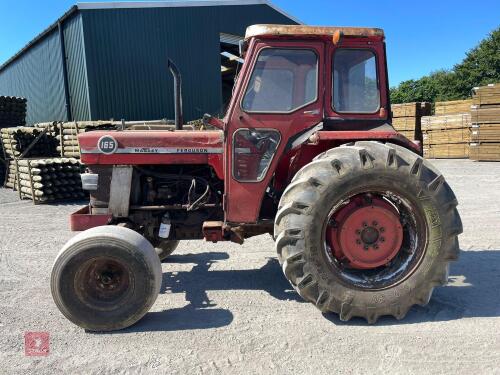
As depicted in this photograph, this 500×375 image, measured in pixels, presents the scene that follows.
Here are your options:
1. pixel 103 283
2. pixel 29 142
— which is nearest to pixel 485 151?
pixel 103 283

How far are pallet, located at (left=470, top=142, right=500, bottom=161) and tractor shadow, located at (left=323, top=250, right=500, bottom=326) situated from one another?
37.3 feet

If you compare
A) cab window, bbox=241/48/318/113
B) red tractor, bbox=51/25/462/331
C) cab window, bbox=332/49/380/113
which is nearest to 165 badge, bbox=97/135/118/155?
red tractor, bbox=51/25/462/331

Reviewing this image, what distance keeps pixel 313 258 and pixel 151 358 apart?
1.49 metres

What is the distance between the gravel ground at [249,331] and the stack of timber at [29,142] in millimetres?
7871

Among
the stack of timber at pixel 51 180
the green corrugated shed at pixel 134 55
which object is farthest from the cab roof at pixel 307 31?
the green corrugated shed at pixel 134 55

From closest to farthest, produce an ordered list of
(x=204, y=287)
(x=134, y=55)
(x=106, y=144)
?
(x=106, y=144), (x=204, y=287), (x=134, y=55)

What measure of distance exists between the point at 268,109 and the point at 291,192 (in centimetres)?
83

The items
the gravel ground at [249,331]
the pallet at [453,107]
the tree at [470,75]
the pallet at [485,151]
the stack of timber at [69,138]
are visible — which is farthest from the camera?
the tree at [470,75]

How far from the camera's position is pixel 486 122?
573 inches

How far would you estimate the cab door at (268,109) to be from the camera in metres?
3.72

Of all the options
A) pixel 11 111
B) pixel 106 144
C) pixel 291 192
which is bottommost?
pixel 291 192

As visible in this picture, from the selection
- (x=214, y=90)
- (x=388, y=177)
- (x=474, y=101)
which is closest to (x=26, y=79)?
(x=214, y=90)

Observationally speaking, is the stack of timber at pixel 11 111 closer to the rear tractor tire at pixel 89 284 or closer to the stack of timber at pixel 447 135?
the rear tractor tire at pixel 89 284

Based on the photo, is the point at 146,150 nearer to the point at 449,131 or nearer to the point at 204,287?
the point at 204,287
